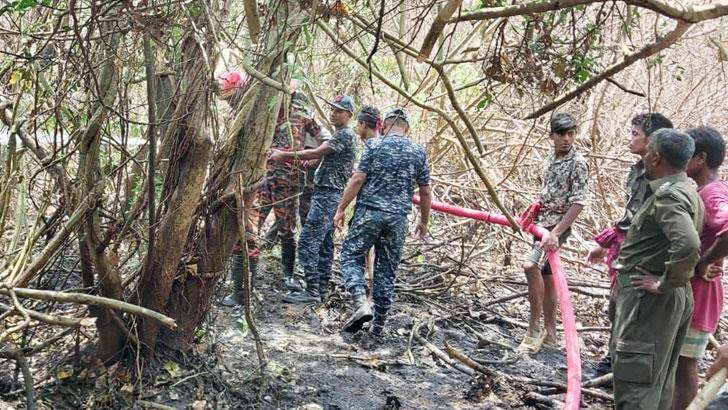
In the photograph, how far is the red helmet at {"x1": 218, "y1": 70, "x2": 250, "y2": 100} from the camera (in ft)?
12.5

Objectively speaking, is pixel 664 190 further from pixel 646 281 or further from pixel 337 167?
pixel 337 167

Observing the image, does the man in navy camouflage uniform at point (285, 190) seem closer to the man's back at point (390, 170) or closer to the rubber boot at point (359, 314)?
the man's back at point (390, 170)

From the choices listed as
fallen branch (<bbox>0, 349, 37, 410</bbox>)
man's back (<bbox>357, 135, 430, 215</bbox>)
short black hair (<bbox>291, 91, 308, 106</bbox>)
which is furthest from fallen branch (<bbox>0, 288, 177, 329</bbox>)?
man's back (<bbox>357, 135, 430, 215</bbox>)

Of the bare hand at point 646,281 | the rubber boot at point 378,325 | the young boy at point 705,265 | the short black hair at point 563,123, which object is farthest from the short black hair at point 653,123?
the rubber boot at point 378,325

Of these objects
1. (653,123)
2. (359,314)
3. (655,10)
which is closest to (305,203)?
(359,314)

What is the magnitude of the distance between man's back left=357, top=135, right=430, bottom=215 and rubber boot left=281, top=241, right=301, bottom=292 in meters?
1.30

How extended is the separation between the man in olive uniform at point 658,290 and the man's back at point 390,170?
7.01 ft

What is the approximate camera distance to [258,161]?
4004 mm

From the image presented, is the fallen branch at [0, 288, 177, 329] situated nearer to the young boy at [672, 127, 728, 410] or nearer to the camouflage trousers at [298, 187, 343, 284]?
the young boy at [672, 127, 728, 410]

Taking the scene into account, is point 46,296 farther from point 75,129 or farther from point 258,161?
point 258,161

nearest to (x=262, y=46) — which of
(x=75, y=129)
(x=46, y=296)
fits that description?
(x=75, y=129)

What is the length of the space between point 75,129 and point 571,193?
357 centimetres

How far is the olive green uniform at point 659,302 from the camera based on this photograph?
3105 millimetres

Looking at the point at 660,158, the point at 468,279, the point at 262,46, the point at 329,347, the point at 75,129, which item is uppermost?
the point at 262,46
